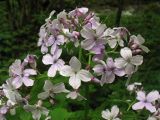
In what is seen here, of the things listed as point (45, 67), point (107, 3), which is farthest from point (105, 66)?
point (107, 3)

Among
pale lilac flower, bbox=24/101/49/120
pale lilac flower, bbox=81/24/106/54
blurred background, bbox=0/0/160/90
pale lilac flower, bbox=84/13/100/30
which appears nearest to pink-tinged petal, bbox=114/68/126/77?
pale lilac flower, bbox=81/24/106/54

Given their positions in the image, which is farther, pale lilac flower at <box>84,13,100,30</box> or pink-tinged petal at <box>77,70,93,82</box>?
pale lilac flower at <box>84,13,100,30</box>

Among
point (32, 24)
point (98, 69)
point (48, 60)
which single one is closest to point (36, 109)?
point (48, 60)

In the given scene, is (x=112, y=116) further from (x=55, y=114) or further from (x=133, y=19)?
(x=133, y=19)

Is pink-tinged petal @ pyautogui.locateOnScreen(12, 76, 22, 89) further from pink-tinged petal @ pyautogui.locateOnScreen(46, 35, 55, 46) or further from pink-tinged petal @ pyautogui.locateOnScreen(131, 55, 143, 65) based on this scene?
pink-tinged petal @ pyautogui.locateOnScreen(131, 55, 143, 65)

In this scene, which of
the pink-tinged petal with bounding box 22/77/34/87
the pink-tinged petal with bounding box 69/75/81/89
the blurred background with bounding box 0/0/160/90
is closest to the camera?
the pink-tinged petal with bounding box 69/75/81/89
